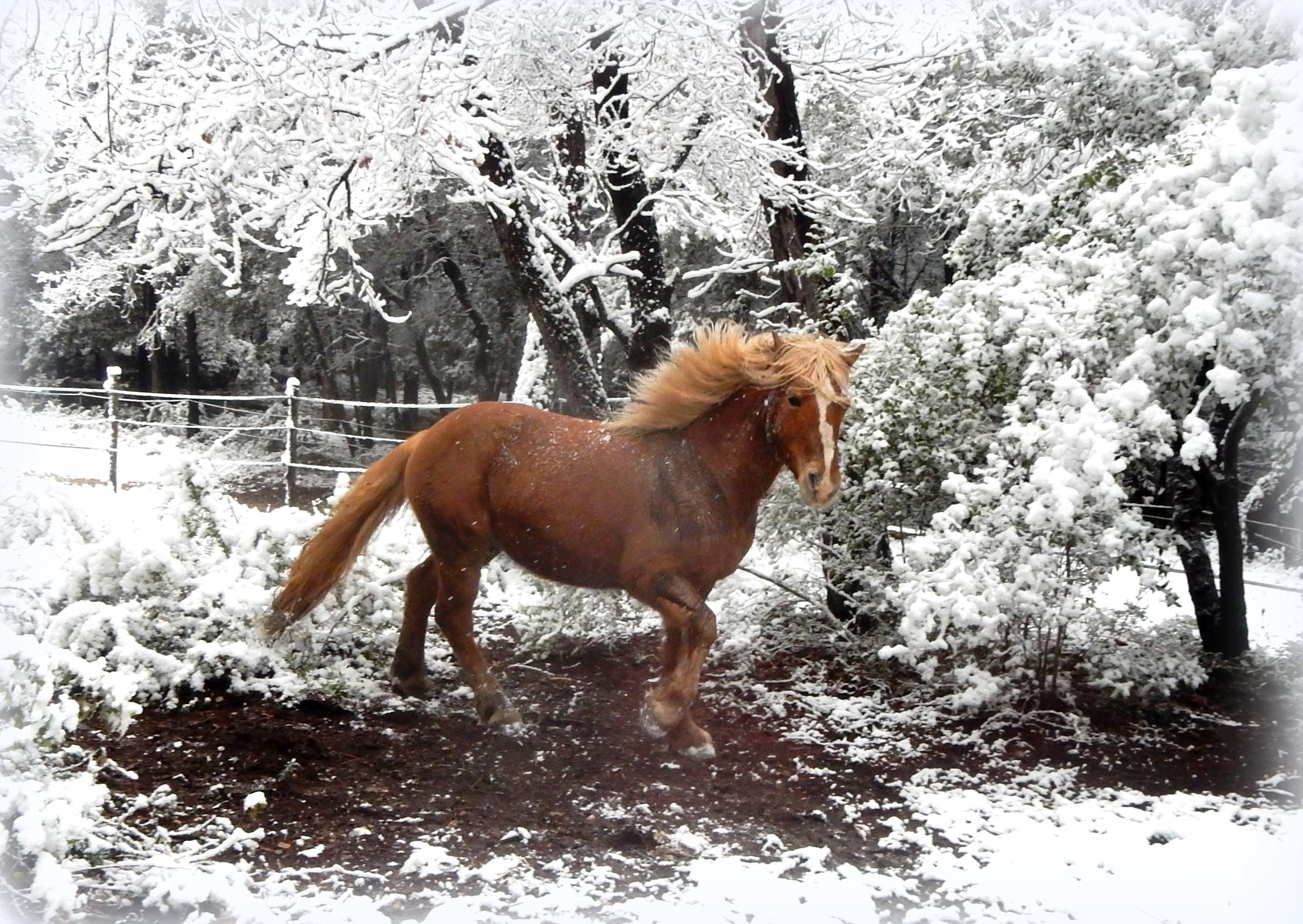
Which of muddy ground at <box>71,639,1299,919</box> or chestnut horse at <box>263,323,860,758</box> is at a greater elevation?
chestnut horse at <box>263,323,860,758</box>

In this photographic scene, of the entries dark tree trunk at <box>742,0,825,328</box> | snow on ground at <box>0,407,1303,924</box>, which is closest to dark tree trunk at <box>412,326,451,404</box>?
dark tree trunk at <box>742,0,825,328</box>

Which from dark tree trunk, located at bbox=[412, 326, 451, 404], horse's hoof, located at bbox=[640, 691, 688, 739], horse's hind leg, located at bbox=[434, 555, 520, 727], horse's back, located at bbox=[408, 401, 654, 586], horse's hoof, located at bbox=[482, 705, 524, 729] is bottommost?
horse's hoof, located at bbox=[482, 705, 524, 729]

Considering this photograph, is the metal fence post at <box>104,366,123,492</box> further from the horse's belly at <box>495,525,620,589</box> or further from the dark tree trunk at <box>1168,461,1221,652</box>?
the dark tree trunk at <box>1168,461,1221,652</box>

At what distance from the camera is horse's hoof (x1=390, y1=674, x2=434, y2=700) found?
498cm

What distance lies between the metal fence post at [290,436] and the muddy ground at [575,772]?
194 inches

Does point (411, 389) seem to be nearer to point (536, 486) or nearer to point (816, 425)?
point (536, 486)

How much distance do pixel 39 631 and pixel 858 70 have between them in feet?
20.9

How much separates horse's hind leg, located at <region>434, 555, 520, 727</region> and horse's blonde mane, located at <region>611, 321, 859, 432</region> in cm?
107

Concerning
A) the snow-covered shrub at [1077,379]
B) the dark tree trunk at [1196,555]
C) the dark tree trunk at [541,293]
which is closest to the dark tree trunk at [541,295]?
the dark tree trunk at [541,293]

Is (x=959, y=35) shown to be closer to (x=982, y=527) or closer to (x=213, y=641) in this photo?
(x=982, y=527)

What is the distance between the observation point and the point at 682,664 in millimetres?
4250

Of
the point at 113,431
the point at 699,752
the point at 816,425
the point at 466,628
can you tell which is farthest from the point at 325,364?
the point at 816,425

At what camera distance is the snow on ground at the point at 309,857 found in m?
2.97

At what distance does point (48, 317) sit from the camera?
26.9 feet
